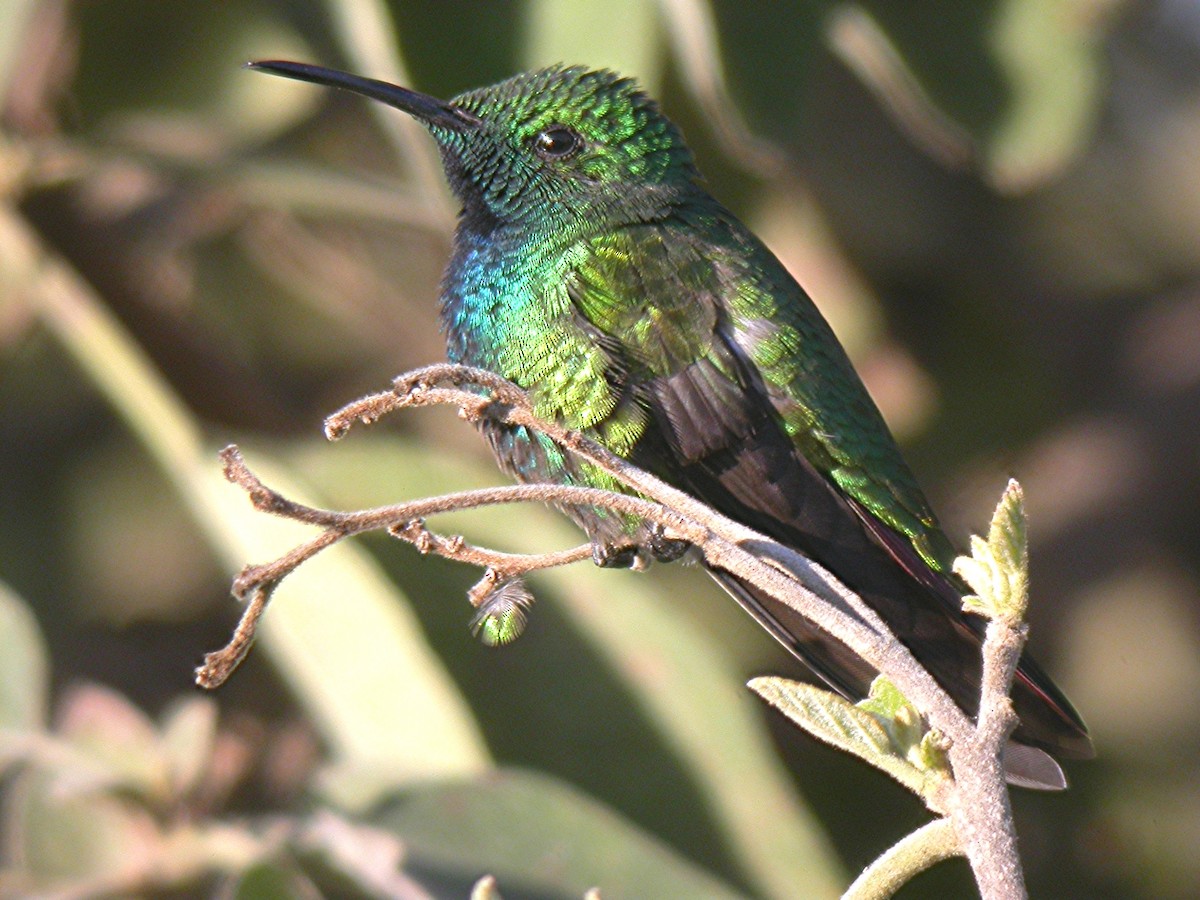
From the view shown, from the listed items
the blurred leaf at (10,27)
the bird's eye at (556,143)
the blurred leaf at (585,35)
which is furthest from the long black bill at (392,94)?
the blurred leaf at (10,27)

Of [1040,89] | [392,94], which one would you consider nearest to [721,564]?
Result: [392,94]

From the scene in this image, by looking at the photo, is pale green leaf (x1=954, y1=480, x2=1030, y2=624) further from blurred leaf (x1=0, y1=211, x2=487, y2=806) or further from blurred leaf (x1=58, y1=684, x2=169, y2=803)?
blurred leaf (x1=58, y1=684, x2=169, y2=803)

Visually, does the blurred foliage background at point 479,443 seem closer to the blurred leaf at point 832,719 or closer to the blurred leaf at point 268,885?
the blurred leaf at point 268,885

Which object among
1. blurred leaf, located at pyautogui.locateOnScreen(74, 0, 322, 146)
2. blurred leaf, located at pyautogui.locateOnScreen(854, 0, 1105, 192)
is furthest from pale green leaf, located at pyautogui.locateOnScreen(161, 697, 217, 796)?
blurred leaf, located at pyautogui.locateOnScreen(854, 0, 1105, 192)

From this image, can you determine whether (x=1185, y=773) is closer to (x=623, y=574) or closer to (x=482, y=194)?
(x=623, y=574)

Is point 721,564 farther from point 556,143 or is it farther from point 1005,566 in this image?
point 556,143
